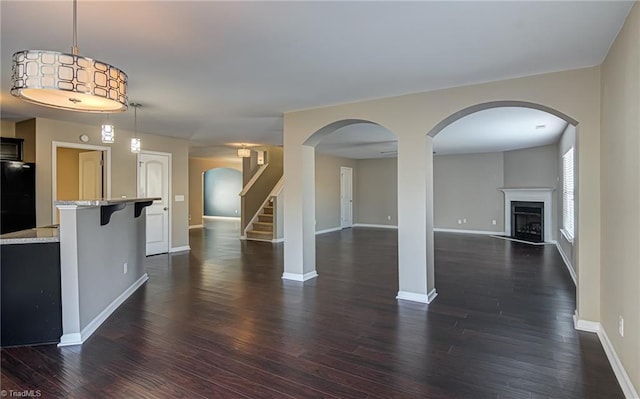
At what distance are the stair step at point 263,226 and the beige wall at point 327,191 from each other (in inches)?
62.1

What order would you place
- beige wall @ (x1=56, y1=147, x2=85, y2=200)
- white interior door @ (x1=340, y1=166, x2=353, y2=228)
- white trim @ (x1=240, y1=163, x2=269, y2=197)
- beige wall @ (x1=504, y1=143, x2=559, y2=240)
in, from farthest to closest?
white interior door @ (x1=340, y1=166, x2=353, y2=228), white trim @ (x1=240, y1=163, x2=269, y2=197), beige wall @ (x1=504, y1=143, x2=559, y2=240), beige wall @ (x1=56, y1=147, x2=85, y2=200)

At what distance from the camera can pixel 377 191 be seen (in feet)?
39.6

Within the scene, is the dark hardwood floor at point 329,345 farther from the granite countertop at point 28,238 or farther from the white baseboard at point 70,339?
the granite countertop at point 28,238

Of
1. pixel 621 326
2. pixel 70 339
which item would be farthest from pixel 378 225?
pixel 70 339

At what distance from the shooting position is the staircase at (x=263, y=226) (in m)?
9.07

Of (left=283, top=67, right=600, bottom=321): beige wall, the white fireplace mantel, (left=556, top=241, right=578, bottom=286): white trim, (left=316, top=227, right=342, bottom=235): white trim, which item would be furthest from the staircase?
the white fireplace mantel

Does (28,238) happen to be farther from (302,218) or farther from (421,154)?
(421,154)

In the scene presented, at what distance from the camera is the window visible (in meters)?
5.91

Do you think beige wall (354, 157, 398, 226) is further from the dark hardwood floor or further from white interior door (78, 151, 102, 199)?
white interior door (78, 151, 102, 199)

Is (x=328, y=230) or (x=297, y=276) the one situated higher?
(x=328, y=230)

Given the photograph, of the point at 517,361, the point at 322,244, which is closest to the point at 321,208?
the point at 322,244

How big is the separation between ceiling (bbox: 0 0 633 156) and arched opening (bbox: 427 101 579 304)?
238 centimetres

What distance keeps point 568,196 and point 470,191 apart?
413 centimetres

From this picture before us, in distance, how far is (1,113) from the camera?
495cm
